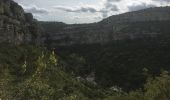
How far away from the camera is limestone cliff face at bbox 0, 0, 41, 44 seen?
156125 mm

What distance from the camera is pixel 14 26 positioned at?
168 metres

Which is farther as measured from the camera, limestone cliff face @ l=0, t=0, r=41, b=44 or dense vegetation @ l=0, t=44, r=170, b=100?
limestone cliff face @ l=0, t=0, r=41, b=44

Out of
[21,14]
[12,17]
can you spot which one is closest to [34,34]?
[21,14]

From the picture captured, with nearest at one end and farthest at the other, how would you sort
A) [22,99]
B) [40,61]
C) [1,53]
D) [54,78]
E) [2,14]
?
[40,61] < [22,99] < [54,78] < [1,53] < [2,14]

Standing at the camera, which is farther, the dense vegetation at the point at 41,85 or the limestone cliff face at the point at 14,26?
the limestone cliff face at the point at 14,26

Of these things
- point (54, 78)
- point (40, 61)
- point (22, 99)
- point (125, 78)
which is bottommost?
point (125, 78)

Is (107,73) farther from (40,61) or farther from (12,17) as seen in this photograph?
(40,61)

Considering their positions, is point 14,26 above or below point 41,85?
below

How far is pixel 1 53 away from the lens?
12312 centimetres

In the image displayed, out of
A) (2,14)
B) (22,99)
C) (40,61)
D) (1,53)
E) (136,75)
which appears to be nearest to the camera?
(40,61)

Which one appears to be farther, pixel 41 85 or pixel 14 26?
pixel 14 26

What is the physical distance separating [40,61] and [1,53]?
108 metres

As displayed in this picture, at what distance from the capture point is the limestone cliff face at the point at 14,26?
156 m

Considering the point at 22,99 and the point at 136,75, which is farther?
the point at 136,75
